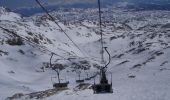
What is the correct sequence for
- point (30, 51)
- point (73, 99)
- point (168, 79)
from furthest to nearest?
1. point (30, 51)
2. point (168, 79)
3. point (73, 99)

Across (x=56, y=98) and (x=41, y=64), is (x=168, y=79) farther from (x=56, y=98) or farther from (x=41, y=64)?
(x=41, y=64)

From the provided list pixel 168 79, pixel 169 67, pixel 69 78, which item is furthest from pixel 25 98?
pixel 169 67

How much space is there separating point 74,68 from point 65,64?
24.5ft

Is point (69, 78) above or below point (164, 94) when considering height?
below

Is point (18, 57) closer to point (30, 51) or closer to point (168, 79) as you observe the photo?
point (30, 51)

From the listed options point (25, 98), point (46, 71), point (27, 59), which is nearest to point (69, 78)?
point (46, 71)

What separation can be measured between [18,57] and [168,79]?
80579 mm

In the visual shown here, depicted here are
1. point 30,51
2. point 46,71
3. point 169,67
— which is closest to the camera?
point 169,67

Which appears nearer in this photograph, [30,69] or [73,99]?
[73,99]

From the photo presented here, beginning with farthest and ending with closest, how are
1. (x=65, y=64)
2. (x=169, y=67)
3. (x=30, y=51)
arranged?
1. (x=30, y=51)
2. (x=65, y=64)
3. (x=169, y=67)

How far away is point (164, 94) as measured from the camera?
2618 inches

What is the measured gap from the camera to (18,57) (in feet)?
530

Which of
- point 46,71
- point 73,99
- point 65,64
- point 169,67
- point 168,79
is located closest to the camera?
point 73,99

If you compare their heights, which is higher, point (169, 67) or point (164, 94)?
point (164, 94)
